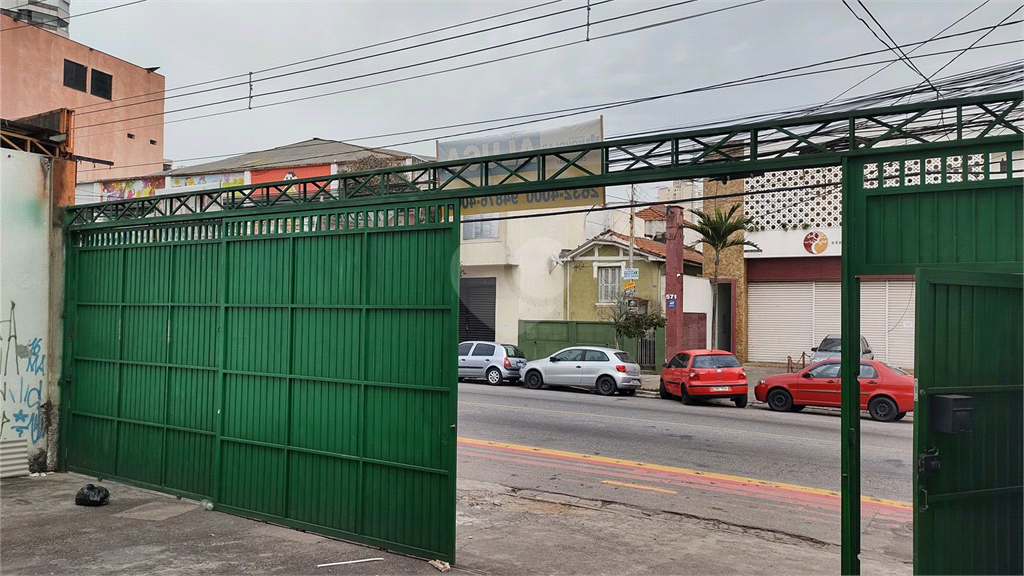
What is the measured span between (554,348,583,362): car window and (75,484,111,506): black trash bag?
15.9 m

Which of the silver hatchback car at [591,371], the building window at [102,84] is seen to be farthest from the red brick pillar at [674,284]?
the building window at [102,84]

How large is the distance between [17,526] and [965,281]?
9651 millimetres

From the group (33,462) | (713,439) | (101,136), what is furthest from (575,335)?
(101,136)

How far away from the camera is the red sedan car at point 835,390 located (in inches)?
658

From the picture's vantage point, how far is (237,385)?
902 centimetres

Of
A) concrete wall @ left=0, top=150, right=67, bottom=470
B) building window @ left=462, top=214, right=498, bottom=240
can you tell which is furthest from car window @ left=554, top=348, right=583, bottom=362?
concrete wall @ left=0, top=150, right=67, bottom=470

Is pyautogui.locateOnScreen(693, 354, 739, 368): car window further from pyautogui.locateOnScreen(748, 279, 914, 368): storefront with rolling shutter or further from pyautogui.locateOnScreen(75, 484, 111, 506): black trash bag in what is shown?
pyautogui.locateOnScreen(75, 484, 111, 506): black trash bag

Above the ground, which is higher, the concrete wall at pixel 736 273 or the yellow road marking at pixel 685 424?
the concrete wall at pixel 736 273

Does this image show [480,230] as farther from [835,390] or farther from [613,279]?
[835,390]

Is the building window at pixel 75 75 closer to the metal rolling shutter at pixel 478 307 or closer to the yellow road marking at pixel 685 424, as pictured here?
the metal rolling shutter at pixel 478 307

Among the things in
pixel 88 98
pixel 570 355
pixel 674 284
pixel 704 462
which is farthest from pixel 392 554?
pixel 88 98

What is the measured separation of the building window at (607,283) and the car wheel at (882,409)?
14810mm

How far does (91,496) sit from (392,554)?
13.9 ft

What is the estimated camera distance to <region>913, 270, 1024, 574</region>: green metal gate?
16.8 ft
